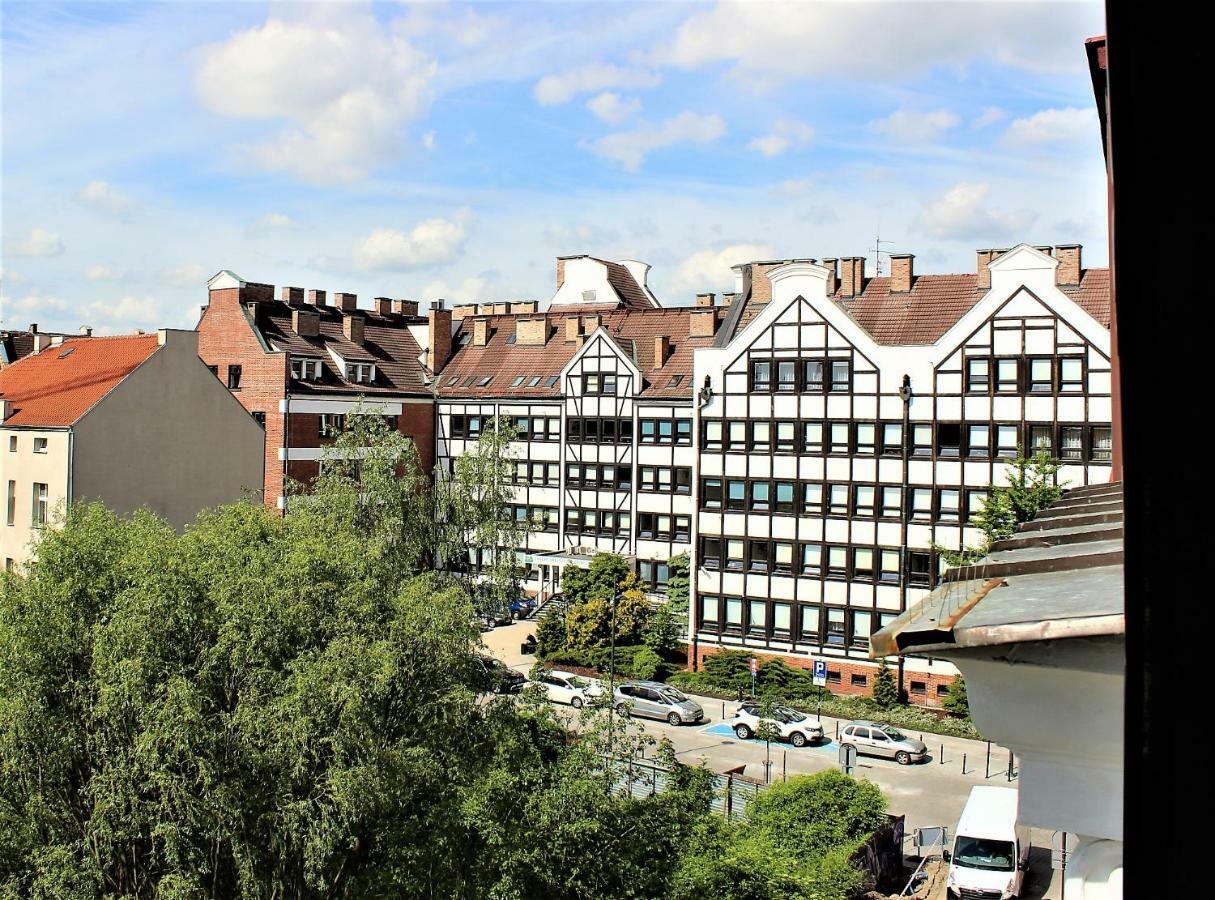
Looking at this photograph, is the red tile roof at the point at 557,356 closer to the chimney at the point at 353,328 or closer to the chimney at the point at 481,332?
the chimney at the point at 481,332

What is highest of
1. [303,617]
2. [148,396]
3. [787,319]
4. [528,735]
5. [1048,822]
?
[787,319]

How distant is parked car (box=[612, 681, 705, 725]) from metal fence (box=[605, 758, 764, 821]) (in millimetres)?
8947

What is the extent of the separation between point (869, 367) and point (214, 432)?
2295cm

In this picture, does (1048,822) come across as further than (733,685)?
No

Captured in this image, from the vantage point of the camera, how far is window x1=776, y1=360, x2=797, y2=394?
4138cm

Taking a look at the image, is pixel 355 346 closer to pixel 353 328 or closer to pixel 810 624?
pixel 353 328

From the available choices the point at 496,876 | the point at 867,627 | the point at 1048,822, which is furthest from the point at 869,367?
the point at 1048,822

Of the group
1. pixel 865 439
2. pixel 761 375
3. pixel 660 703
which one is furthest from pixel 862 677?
pixel 761 375

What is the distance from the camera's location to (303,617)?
18766 mm

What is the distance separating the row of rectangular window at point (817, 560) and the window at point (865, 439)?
3.29 m

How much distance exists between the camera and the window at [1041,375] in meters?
37.2

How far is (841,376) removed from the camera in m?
40.7

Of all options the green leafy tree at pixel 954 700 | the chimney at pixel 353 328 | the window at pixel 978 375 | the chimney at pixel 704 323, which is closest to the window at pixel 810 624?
the green leafy tree at pixel 954 700

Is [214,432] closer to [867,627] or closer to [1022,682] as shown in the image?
[867,627]
